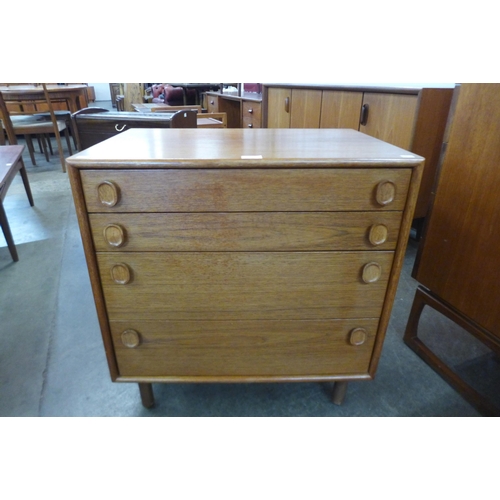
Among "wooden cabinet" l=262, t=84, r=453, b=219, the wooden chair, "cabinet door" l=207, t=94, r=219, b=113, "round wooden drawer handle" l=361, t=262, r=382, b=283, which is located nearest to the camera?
"round wooden drawer handle" l=361, t=262, r=382, b=283

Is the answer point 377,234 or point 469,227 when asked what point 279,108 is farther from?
point 377,234

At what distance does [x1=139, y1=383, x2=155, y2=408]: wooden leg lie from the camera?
101cm

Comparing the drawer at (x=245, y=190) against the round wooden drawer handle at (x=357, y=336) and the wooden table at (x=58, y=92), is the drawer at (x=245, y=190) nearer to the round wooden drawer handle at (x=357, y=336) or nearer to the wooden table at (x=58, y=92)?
the round wooden drawer handle at (x=357, y=336)

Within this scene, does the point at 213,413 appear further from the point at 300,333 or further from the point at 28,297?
the point at 28,297

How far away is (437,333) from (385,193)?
2.95 ft

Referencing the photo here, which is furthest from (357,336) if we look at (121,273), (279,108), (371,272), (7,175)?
(279,108)

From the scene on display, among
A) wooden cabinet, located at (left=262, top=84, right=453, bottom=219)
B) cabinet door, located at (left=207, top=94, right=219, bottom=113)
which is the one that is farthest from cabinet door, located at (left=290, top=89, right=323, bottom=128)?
cabinet door, located at (left=207, top=94, right=219, bottom=113)

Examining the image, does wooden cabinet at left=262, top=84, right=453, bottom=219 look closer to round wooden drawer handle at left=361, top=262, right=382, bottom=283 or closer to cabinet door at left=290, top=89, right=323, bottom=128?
cabinet door at left=290, top=89, right=323, bottom=128

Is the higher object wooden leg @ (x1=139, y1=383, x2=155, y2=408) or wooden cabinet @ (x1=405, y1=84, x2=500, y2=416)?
wooden cabinet @ (x1=405, y1=84, x2=500, y2=416)

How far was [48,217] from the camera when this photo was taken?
244 cm

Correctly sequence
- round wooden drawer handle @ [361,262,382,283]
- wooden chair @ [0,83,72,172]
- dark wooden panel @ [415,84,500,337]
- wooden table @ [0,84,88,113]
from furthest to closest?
wooden table @ [0,84,88,113]
wooden chair @ [0,83,72,172]
dark wooden panel @ [415,84,500,337]
round wooden drawer handle @ [361,262,382,283]

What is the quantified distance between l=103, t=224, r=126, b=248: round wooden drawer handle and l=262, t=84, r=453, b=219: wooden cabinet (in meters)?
1.31

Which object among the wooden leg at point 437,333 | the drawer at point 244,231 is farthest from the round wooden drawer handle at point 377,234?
the wooden leg at point 437,333
